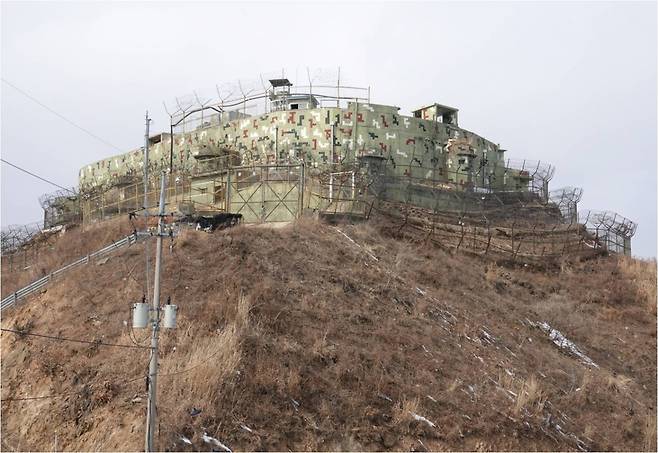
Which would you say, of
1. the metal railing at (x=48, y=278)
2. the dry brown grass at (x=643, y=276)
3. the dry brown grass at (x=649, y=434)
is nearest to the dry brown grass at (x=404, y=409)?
the dry brown grass at (x=649, y=434)

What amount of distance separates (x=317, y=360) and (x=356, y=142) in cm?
2133

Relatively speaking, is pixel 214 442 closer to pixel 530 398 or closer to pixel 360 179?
pixel 530 398

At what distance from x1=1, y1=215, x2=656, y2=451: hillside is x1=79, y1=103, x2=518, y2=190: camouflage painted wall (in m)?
10.5

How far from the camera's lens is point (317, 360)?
17594 mm

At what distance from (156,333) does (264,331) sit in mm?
4693

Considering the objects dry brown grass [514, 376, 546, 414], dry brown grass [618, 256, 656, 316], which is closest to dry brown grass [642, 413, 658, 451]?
dry brown grass [514, 376, 546, 414]

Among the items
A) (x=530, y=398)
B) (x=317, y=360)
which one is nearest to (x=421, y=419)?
(x=317, y=360)

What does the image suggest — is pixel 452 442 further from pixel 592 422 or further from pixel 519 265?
pixel 519 265

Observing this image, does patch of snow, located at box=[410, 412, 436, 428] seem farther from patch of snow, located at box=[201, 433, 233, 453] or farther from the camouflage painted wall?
the camouflage painted wall

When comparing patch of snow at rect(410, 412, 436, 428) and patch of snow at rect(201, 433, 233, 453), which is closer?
patch of snow at rect(201, 433, 233, 453)

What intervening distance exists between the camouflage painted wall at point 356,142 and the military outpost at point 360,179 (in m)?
0.07

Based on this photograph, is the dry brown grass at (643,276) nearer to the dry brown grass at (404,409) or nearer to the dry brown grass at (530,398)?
the dry brown grass at (530,398)

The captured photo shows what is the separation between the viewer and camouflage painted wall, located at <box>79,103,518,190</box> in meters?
37.1

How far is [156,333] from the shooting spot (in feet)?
45.4
